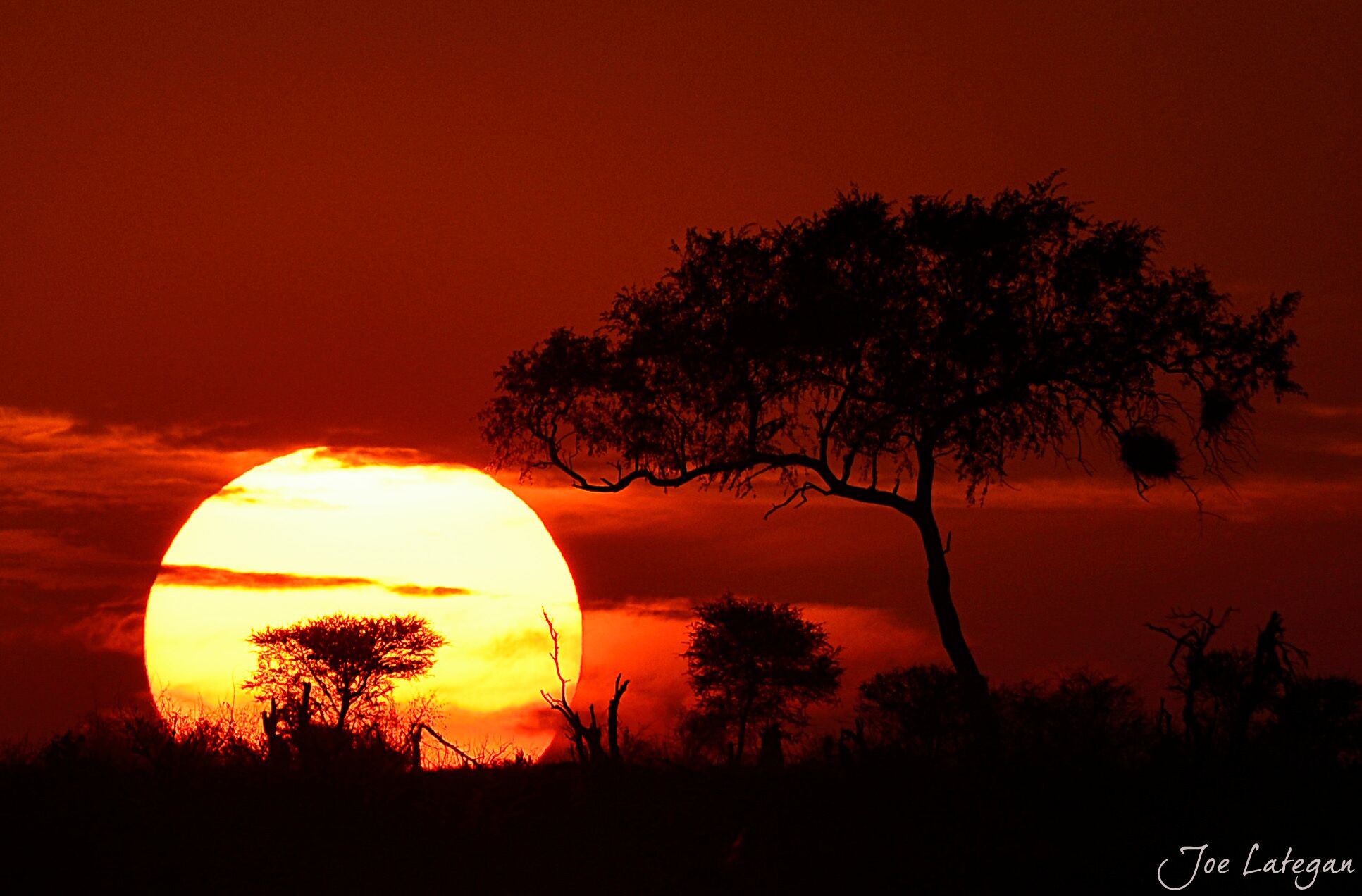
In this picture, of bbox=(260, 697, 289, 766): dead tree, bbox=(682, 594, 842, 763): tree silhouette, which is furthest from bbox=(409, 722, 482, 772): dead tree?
bbox=(682, 594, 842, 763): tree silhouette

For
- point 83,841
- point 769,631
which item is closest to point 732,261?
point 83,841

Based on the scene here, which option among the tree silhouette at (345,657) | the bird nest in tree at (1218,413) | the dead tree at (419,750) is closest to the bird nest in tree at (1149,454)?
the bird nest in tree at (1218,413)

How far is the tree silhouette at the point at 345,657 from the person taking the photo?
2474 inches

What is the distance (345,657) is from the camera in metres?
63.1

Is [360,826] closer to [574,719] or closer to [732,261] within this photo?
[574,719]

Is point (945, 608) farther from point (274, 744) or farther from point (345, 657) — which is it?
point (345, 657)
